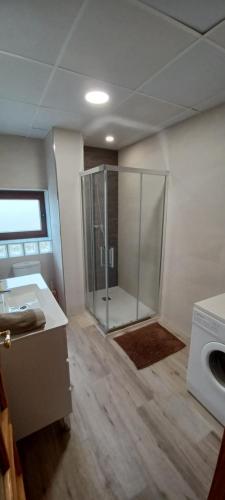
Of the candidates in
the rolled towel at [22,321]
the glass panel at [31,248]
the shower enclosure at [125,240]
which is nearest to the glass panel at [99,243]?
the shower enclosure at [125,240]

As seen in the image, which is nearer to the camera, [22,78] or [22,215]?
[22,78]

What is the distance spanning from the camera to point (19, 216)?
2.87 m

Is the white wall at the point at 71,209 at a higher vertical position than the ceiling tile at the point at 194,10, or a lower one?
lower

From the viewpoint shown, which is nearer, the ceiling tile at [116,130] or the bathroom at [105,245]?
the bathroom at [105,245]

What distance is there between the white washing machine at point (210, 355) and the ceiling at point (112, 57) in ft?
5.10

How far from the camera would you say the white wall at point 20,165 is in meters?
2.55

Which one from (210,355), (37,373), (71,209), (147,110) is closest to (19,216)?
(71,209)

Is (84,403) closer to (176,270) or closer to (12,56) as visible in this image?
(176,270)

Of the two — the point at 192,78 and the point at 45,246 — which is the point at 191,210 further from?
the point at 45,246

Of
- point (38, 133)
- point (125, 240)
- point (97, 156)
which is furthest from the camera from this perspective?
point (125, 240)

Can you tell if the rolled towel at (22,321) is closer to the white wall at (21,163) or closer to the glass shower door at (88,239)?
the glass shower door at (88,239)

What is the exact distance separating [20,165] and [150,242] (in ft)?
6.45

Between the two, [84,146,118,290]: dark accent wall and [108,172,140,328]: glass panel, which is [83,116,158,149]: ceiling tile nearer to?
[84,146,118,290]: dark accent wall

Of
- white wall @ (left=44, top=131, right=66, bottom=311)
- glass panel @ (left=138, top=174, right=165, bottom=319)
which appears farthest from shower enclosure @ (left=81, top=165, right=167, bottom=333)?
white wall @ (left=44, top=131, right=66, bottom=311)
